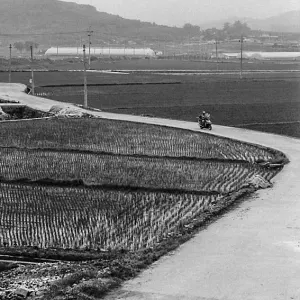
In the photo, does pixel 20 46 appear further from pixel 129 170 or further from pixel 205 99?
pixel 129 170

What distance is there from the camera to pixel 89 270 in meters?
11.9

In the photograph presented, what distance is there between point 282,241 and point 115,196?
17.4 feet

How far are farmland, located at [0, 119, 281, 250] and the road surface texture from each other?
103cm

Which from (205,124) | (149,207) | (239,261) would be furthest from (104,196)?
(205,124)

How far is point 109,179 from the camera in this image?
2014cm

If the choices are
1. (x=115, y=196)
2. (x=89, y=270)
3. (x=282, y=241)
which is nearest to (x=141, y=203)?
(x=115, y=196)

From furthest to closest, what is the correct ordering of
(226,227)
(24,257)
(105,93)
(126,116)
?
(105,93) → (126,116) → (226,227) → (24,257)

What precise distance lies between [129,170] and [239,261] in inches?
371

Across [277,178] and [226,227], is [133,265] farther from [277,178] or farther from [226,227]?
[277,178]

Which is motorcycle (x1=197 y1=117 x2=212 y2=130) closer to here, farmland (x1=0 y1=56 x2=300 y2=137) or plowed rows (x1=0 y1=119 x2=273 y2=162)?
plowed rows (x1=0 y1=119 x2=273 y2=162)

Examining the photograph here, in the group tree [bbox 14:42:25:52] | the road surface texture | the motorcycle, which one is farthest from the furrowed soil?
tree [bbox 14:42:25:52]

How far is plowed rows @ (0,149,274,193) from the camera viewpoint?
19.7 m

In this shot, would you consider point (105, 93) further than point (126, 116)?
Yes

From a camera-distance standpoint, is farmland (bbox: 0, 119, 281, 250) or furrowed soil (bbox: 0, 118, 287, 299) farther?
farmland (bbox: 0, 119, 281, 250)
